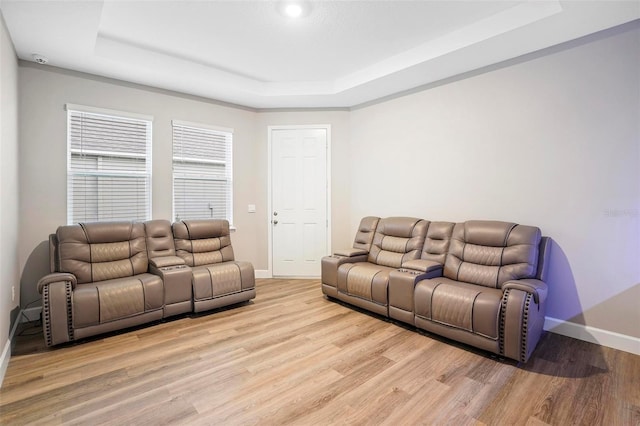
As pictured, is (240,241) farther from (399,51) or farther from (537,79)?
(537,79)

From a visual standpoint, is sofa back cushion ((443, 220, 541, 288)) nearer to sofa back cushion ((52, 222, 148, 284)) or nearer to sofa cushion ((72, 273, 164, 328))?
sofa cushion ((72, 273, 164, 328))

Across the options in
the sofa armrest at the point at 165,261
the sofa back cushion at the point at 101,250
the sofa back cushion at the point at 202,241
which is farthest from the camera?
the sofa back cushion at the point at 202,241

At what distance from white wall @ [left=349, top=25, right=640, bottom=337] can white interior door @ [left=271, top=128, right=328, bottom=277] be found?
67.8 inches

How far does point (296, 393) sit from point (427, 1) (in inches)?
130

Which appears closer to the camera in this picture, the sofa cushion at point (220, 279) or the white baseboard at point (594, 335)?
the white baseboard at point (594, 335)

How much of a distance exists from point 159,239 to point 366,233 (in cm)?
→ 271

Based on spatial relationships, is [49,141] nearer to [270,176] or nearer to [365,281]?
[270,176]

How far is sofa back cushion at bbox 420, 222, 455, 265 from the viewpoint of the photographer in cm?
350

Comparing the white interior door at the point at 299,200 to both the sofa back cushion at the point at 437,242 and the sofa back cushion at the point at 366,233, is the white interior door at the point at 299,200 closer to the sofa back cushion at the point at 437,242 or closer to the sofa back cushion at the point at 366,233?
the sofa back cushion at the point at 366,233

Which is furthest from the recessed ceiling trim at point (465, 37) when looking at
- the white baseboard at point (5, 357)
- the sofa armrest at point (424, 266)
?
the white baseboard at point (5, 357)

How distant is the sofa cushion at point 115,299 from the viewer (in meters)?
2.78

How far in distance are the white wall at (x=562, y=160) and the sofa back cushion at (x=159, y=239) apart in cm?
333

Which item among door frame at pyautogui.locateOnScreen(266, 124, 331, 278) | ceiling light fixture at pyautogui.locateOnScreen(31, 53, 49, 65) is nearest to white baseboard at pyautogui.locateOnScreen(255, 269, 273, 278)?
door frame at pyautogui.locateOnScreen(266, 124, 331, 278)

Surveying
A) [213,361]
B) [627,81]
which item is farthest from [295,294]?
Answer: [627,81]
